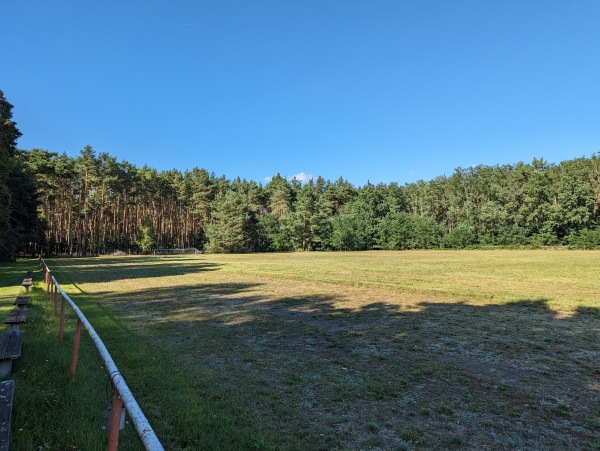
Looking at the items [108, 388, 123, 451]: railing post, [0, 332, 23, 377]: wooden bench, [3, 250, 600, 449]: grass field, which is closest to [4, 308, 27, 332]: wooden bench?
[0, 332, 23, 377]: wooden bench

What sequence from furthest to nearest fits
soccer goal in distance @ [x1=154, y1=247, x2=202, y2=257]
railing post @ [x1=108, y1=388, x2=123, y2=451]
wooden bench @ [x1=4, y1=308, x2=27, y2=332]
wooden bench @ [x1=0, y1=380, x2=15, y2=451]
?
soccer goal in distance @ [x1=154, y1=247, x2=202, y2=257]
wooden bench @ [x1=4, y1=308, x2=27, y2=332]
wooden bench @ [x1=0, y1=380, x2=15, y2=451]
railing post @ [x1=108, y1=388, x2=123, y2=451]

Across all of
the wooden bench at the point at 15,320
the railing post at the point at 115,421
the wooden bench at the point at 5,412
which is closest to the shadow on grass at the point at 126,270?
the wooden bench at the point at 15,320

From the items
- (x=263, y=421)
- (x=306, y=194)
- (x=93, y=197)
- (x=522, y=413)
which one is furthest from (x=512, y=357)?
(x=306, y=194)

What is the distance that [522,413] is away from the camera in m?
4.25

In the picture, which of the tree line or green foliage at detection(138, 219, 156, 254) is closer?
the tree line

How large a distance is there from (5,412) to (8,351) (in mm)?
2170

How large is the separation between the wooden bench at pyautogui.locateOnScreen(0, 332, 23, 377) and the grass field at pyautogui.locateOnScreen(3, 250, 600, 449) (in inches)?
56.9

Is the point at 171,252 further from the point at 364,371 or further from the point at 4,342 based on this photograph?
the point at 364,371

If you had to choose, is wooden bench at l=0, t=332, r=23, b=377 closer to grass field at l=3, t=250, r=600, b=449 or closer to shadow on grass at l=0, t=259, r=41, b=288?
grass field at l=3, t=250, r=600, b=449

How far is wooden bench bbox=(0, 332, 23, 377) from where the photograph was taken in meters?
4.50

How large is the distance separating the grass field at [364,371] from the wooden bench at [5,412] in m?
1.13

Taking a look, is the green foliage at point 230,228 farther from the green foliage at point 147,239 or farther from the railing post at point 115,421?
the railing post at point 115,421

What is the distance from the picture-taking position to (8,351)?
15.2 feet

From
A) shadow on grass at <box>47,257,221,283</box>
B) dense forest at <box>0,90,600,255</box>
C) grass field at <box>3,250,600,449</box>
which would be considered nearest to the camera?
grass field at <box>3,250,600,449</box>
